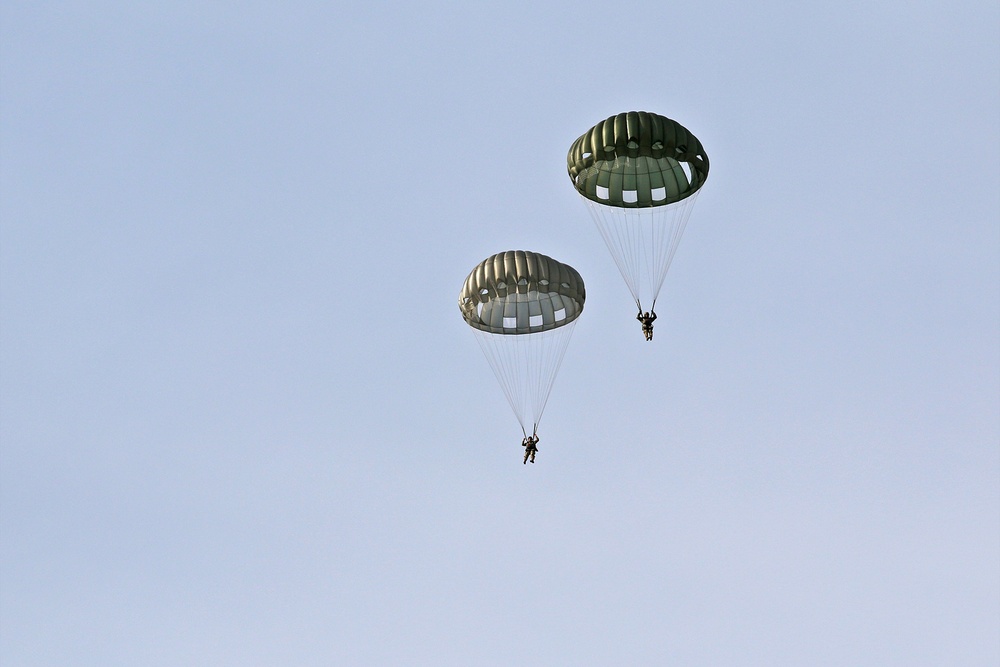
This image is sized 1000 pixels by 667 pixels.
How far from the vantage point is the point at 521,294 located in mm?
49969

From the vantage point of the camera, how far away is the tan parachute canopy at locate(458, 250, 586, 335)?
161 ft

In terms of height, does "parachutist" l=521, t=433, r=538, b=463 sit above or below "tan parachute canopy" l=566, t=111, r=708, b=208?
below

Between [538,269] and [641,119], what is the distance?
15.3 feet

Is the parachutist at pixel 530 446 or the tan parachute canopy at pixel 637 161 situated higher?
the tan parachute canopy at pixel 637 161

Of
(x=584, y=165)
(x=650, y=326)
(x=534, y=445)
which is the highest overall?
(x=584, y=165)

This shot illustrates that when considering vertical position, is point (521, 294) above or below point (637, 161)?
below

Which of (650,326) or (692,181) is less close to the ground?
(692,181)

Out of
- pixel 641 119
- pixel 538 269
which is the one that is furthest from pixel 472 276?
pixel 641 119

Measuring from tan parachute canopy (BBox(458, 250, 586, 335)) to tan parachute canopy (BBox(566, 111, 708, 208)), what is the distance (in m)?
2.34

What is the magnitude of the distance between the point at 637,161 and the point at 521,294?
465 cm

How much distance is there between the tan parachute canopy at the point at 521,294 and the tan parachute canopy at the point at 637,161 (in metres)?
2.34

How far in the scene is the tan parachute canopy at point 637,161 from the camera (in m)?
48.2

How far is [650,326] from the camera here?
50.1 m

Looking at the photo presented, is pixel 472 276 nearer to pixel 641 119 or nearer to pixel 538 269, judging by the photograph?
pixel 538 269
